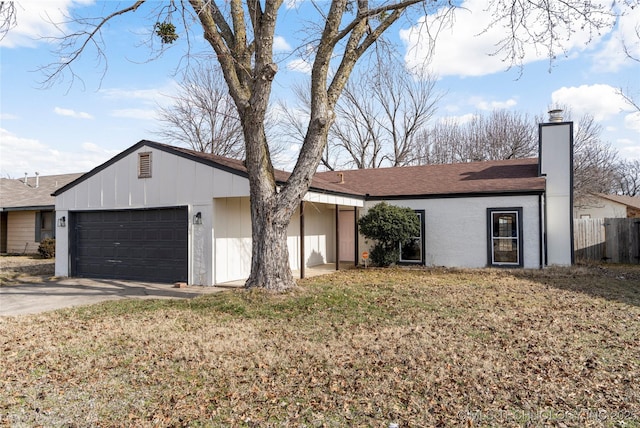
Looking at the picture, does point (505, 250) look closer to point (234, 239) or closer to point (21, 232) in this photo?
point (234, 239)

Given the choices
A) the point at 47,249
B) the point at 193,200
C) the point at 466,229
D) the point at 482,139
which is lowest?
the point at 47,249

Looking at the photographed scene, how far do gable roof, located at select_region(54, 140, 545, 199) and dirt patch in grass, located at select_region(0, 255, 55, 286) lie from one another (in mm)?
2848

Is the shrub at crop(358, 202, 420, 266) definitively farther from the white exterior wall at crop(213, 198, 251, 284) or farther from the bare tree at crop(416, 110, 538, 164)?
the bare tree at crop(416, 110, 538, 164)

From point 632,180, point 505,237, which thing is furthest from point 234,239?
point 632,180

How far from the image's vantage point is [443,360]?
4.87 meters

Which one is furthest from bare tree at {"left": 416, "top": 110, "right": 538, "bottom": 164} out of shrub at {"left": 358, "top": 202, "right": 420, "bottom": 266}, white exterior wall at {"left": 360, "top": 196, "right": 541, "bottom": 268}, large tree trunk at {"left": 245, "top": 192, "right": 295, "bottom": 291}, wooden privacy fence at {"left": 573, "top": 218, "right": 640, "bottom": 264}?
large tree trunk at {"left": 245, "top": 192, "right": 295, "bottom": 291}

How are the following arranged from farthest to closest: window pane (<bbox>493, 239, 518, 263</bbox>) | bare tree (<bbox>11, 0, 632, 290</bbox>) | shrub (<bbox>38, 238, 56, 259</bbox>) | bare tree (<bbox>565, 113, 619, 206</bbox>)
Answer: bare tree (<bbox>565, 113, 619, 206</bbox>) < shrub (<bbox>38, 238, 56, 259</bbox>) < window pane (<bbox>493, 239, 518, 263</bbox>) < bare tree (<bbox>11, 0, 632, 290</bbox>)

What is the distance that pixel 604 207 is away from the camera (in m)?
27.8

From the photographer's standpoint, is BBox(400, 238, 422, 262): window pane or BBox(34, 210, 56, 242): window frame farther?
BBox(34, 210, 56, 242): window frame

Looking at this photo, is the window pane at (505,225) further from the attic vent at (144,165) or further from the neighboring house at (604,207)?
the neighboring house at (604,207)

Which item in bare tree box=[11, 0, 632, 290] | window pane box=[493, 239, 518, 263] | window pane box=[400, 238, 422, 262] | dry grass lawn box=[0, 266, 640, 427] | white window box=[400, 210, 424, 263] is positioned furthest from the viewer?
window pane box=[400, 238, 422, 262]

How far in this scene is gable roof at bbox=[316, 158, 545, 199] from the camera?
13.9 metres

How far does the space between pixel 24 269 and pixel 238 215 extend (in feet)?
29.2

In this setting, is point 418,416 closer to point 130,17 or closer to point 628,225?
point 130,17
